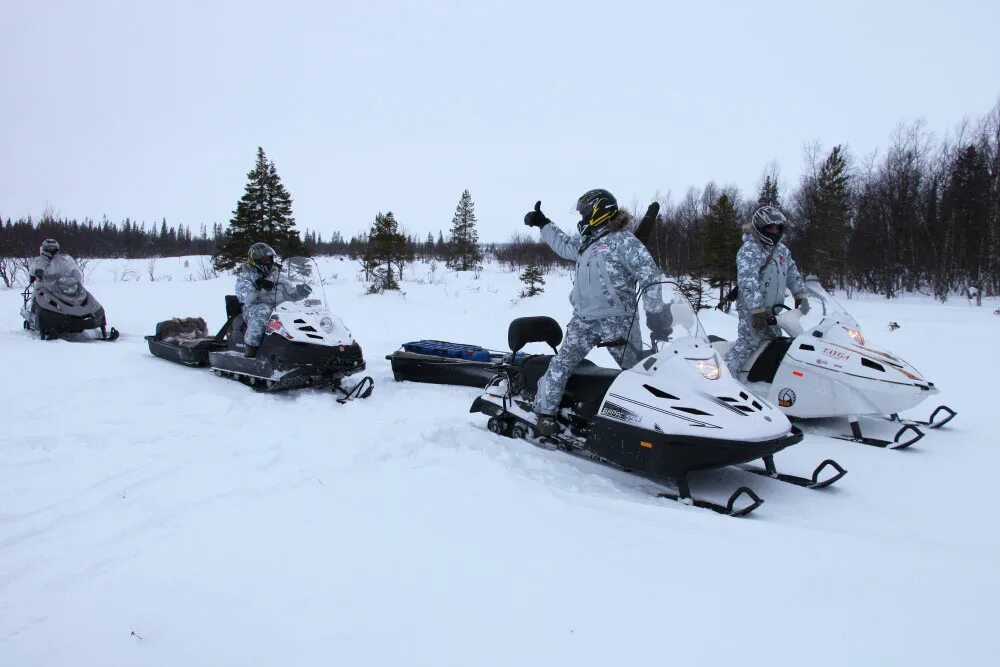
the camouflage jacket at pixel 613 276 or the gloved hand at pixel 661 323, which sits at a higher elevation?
the camouflage jacket at pixel 613 276

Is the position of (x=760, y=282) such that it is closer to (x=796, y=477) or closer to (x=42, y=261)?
(x=796, y=477)

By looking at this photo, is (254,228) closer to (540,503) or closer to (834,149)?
(540,503)

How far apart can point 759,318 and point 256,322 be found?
5596 mm

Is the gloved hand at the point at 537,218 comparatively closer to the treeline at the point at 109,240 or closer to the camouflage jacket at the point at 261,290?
the camouflage jacket at the point at 261,290

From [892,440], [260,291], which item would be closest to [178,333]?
[260,291]

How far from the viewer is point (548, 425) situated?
4152 mm

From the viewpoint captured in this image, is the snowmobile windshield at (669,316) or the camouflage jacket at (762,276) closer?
the snowmobile windshield at (669,316)

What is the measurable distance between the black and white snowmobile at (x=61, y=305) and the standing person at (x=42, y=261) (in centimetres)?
6

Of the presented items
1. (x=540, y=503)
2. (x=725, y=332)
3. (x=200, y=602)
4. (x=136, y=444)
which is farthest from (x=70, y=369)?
(x=725, y=332)

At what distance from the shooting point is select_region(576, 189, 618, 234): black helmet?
405 centimetres

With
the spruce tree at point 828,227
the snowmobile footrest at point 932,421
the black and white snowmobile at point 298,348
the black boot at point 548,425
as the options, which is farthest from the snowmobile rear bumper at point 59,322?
the spruce tree at point 828,227

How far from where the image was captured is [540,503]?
2922mm

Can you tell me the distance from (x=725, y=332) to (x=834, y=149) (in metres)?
17.5

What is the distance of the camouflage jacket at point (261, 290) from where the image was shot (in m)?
6.51
